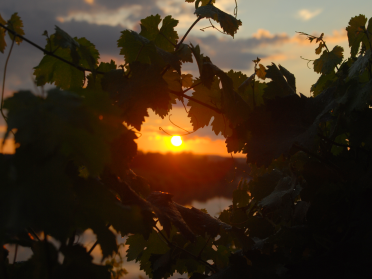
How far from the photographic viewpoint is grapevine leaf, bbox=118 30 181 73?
80cm

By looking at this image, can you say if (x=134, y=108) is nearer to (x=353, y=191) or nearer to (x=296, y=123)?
(x=296, y=123)

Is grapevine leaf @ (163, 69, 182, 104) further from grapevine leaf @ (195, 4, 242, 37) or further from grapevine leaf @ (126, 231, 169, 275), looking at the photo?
grapevine leaf @ (126, 231, 169, 275)

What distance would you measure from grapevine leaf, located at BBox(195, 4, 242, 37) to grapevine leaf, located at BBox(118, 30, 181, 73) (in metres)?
0.20

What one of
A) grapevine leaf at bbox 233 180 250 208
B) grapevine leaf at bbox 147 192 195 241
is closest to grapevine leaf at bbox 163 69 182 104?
grapevine leaf at bbox 147 192 195 241

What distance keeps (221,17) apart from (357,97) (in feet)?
1.60

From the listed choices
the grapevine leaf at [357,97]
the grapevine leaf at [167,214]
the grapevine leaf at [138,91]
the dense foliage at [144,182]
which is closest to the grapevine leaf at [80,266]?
the dense foliage at [144,182]

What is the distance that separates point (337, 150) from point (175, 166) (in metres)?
12.7

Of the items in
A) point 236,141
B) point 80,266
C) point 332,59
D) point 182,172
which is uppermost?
point 182,172

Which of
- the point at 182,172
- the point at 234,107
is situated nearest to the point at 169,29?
the point at 234,107

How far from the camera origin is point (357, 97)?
0.78 m

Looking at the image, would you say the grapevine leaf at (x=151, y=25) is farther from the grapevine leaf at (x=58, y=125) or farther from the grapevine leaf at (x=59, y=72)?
the grapevine leaf at (x=58, y=125)

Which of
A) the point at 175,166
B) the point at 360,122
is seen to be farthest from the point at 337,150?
the point at 175,166

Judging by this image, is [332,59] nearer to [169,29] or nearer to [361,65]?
[361,65]

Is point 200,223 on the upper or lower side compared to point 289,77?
lower
